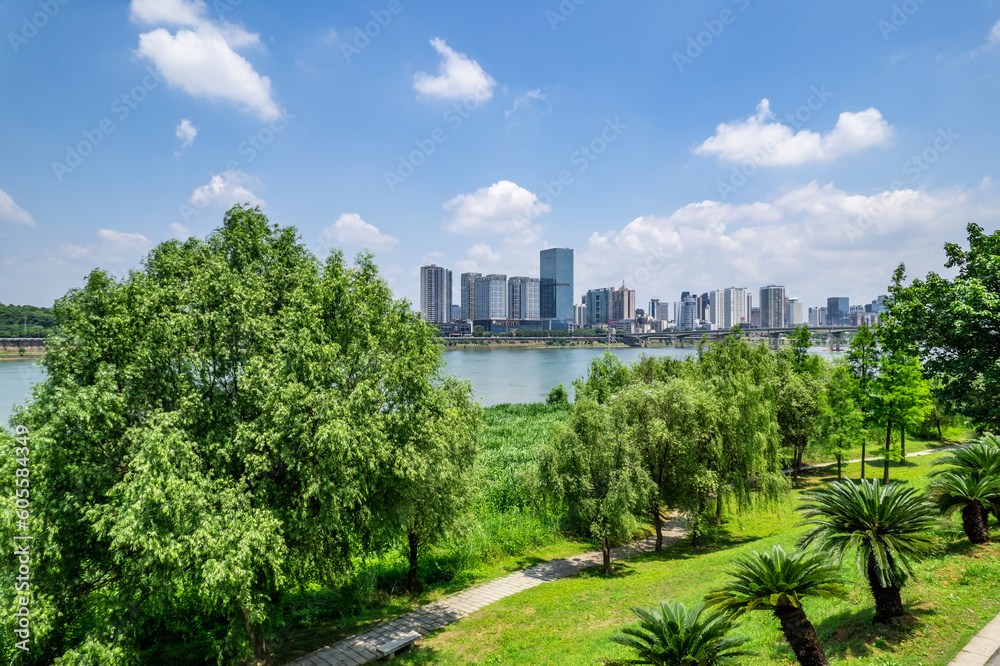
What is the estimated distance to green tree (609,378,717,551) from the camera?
61.2 ft

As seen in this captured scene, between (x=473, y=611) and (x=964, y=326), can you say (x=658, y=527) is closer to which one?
(x=473, y=611)

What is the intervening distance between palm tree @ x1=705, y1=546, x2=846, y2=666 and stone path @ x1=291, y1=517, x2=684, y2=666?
8.49 metres

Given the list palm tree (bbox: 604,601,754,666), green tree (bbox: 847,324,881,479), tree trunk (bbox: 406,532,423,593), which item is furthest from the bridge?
palm tree (bbox: 604,601,754,666)

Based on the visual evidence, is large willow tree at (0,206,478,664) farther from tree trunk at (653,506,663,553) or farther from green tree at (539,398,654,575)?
tree trunk at (653,506,663,553)

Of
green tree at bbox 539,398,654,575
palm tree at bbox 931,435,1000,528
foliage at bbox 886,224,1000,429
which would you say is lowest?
green tree at bbox 539,398,654,575

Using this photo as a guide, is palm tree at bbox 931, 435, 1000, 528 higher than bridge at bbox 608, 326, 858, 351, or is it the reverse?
bridge at bbox 608, 326, 858, 351

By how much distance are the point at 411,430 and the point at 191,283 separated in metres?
5.49

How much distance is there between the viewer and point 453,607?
48.2ft

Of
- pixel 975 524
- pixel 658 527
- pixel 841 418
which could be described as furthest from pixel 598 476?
pixel 841 418

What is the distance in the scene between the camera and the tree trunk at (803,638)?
23.4ft

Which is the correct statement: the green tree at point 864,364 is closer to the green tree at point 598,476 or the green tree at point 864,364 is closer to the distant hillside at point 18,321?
the green tree at point 598,476

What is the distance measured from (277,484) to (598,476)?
10770 mm

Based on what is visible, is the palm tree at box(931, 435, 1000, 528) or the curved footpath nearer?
the curved footpath

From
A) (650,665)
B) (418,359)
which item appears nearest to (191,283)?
(418,359)
